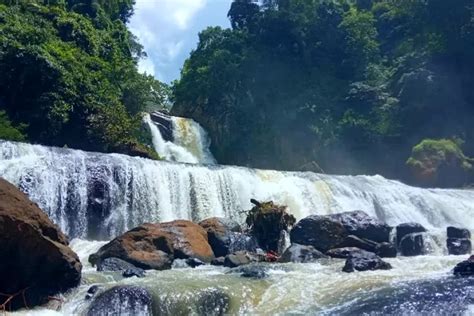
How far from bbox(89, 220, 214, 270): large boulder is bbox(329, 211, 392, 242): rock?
4903 millimetres

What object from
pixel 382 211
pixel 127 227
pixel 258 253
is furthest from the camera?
pixel 382 211

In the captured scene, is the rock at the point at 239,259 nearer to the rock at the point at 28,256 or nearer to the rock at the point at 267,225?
the rock at the point at 267,225

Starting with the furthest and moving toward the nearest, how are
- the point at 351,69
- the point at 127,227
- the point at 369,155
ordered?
the point at 351,69, the point at 369,155, the point at 127,227

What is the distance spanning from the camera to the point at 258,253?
65.2 feet

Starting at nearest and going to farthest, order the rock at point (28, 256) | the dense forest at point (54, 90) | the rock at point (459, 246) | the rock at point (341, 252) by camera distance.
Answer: the rock at point (28, 256) → the rock at point (341, 252) → the rock at point (459, 246) → the dense forest at point (54, 90)

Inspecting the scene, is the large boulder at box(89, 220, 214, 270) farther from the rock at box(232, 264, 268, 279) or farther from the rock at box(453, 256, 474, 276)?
the rock at box(453, 256, 474, 276)

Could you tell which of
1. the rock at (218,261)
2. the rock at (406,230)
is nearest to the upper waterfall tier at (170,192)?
the rock at (218,261)

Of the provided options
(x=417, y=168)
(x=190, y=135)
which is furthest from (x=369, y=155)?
(x=190, y=135)

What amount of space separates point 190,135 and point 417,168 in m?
15.1

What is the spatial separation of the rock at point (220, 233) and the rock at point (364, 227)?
351 cm

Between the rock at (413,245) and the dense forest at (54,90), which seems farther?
the dense forest at (54,90)

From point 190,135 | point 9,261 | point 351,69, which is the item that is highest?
point 351,69

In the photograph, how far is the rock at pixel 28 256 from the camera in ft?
40.6

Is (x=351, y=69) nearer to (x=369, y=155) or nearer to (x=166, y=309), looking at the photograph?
(x=369, y=155)
